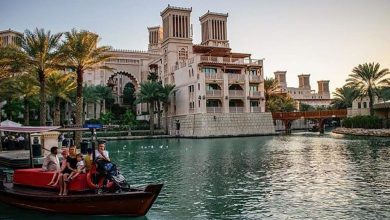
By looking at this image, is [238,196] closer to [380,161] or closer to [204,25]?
[380,161]

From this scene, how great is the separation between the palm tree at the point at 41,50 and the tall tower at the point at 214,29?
55.1 meters

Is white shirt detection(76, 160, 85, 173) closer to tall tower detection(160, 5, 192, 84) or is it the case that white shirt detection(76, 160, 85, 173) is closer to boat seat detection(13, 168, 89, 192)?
boat seat detection(13, 168, 89, 192)

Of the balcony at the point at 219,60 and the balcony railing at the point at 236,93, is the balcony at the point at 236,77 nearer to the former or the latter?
the balcony railing at the point at 236,93

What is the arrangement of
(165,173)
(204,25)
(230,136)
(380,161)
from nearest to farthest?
1. (165,173)
2. (380,161)
3. (230,136)
4. (204,25)

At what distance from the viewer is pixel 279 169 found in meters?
21.2

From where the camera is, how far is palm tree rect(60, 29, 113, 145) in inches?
1228

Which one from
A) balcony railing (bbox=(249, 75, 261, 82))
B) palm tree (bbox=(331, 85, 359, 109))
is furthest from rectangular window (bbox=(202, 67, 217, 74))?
palm tree (bbox=(331, 85, 359, 109))

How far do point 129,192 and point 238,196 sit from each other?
4725 mm

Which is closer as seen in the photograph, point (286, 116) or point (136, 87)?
point (286, 116)

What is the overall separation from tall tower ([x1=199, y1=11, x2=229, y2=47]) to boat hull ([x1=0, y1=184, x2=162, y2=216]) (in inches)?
2922

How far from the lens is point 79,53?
3131cm

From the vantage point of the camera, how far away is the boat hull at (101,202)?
437 inches

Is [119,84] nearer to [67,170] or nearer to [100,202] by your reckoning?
[67,170]

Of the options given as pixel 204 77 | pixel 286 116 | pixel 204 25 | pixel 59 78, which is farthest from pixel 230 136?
pixel 204 25
